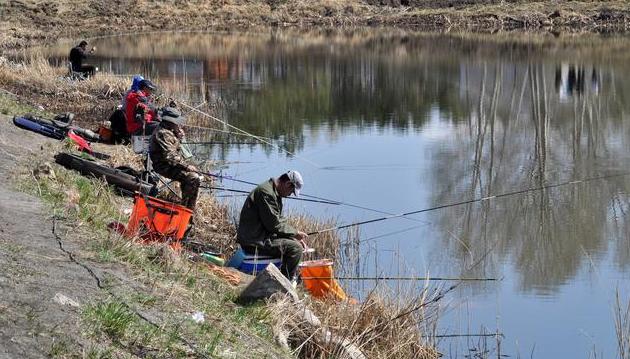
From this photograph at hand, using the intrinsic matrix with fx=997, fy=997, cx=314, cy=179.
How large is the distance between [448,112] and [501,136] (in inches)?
148

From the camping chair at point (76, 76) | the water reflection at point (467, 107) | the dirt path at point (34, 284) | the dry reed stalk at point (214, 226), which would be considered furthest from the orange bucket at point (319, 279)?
the camping chair at point (76, 76)

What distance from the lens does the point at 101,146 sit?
1551 cm

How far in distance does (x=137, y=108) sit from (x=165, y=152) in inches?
143

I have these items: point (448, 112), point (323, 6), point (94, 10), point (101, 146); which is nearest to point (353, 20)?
point (323, 6)

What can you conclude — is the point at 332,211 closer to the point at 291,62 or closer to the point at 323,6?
the point at 291,62

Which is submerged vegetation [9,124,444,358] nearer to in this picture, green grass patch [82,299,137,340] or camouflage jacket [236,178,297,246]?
green grass patch [82,299,137,340]

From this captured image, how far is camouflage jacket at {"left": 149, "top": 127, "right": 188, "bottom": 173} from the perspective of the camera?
11.1m

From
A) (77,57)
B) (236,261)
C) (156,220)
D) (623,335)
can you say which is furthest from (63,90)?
(623,335)

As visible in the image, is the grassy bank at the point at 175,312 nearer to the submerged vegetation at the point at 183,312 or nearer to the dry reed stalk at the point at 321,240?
the submerged vegetation at the point at 183,312

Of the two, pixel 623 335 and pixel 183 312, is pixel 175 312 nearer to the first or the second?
pixel 183 312

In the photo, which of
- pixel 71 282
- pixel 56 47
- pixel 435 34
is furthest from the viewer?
pixel 435 34

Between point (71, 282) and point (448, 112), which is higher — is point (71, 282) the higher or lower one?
the higher one

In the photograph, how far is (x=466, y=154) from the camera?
20.2m

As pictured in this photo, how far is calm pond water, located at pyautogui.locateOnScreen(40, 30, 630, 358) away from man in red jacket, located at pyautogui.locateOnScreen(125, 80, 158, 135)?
2.01 metres
